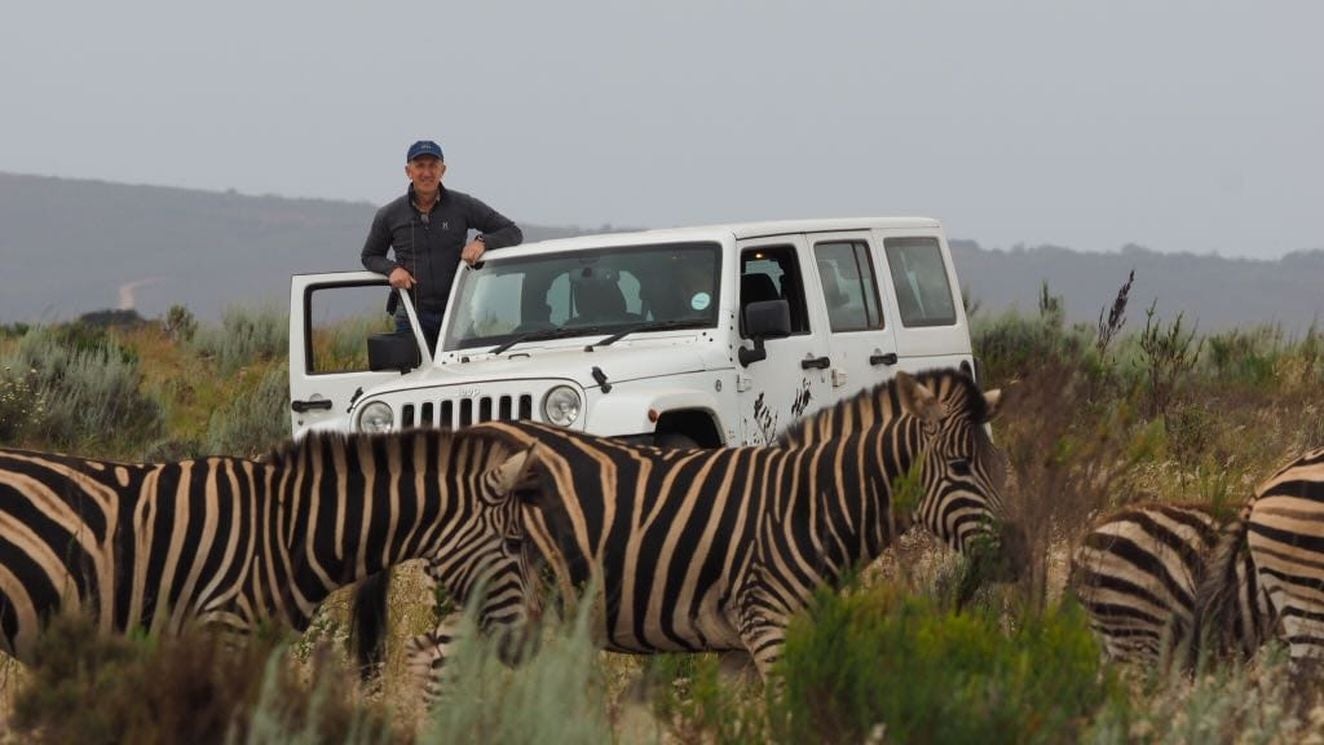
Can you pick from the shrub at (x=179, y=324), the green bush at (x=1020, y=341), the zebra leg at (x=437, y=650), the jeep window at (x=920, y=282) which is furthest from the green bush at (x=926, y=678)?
the shrub at (x=179, y=324)

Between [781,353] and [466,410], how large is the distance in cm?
168

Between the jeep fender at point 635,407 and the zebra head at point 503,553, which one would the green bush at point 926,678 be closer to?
the zebra head at point 503,553

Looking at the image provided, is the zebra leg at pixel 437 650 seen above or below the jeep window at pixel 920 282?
below

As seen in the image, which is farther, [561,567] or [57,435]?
[57,435]

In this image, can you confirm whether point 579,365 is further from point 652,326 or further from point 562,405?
point 652,326

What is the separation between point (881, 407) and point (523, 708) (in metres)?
3.47

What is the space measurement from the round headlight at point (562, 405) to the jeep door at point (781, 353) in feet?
3.12

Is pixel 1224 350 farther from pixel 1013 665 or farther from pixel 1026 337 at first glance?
pixel 1013 665

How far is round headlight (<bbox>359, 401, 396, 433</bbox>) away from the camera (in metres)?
11.8

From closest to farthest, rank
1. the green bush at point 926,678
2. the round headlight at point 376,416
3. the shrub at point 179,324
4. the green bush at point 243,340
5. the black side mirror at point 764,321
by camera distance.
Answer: the green bush at point 926,678 < the black side mirror at point 764,321 < the round headlight at point 376,416 < the green bush at point 243,340 < the shrub at point 179,324

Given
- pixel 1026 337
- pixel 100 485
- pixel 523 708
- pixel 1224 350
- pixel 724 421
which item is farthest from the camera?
pixel 1224 350

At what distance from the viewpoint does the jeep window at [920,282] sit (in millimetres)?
13055

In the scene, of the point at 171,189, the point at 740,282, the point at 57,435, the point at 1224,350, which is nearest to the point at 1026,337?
the point at 1224,350

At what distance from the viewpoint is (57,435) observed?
18.0 m
